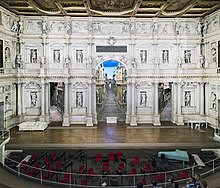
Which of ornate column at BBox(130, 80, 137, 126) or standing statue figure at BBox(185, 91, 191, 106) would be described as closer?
ornate column at BBox(130, 80, 137, 126)

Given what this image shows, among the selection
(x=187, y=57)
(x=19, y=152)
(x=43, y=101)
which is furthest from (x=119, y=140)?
(x=187, y=57)

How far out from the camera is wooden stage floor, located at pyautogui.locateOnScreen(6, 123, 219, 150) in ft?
65.0

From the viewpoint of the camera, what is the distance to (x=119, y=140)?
21.3 m

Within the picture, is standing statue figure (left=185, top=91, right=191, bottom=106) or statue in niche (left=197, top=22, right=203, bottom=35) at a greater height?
statue in niche (left=197, top=22, right=203, bottom=35)

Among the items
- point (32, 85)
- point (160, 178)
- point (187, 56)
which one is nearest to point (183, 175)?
point (160, 178)

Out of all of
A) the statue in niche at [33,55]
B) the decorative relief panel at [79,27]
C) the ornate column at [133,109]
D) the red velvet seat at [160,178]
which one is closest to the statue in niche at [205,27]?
the ornate column at [133,109]

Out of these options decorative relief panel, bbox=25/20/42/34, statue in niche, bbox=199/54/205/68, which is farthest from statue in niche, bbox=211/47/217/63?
decorative relief panel, bbox=25/20/42/34

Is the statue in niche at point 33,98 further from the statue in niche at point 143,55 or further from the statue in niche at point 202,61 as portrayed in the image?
the statue in niche at point 202,61

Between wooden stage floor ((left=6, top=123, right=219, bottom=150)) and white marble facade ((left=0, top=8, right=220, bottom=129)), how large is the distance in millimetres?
2046

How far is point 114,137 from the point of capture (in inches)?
877

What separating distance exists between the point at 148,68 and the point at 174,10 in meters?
5.48

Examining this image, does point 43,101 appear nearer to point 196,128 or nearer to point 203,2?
point 196,128

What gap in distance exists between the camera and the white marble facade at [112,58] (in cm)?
2744

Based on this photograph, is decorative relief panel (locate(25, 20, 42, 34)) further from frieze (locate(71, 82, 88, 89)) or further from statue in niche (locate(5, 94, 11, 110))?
statue in niche (locate(5, 94, 11, 110))
